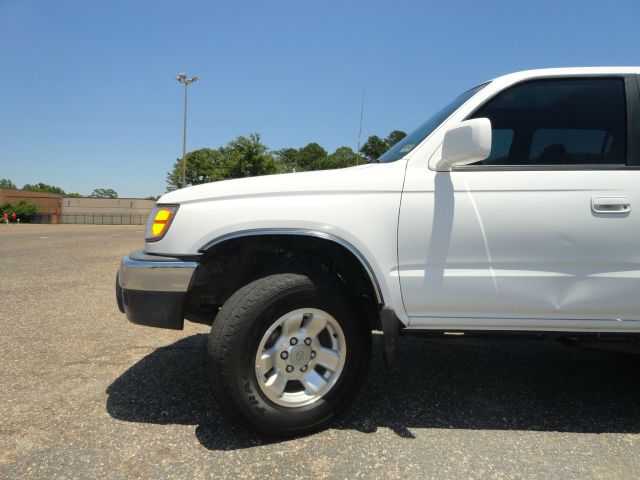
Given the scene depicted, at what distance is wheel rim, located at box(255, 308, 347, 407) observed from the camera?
2209mm

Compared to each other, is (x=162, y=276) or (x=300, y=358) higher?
(x=162, y=276)

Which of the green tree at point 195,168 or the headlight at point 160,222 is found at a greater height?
the green tree at point 195,168

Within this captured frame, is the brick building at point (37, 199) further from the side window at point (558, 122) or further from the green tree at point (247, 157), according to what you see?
the side window at point (558, 122)

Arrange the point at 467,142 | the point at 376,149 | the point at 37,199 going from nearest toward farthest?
the point at 467,142, the point at 376,149, the point at 37,199

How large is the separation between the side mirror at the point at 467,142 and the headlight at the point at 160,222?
146 centimetres

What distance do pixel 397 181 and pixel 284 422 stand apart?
1366 millimetres

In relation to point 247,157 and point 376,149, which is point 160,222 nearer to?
point 376,149

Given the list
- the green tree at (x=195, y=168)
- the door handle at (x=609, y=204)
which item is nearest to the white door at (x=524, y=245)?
the door handle at (x=609, y=204)

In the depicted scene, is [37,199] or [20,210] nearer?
[20,210]

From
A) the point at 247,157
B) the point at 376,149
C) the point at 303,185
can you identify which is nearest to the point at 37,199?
the point at 247,157

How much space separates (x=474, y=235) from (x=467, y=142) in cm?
47

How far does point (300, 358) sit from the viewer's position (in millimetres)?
2242

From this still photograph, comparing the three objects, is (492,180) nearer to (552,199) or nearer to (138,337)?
(552,199)

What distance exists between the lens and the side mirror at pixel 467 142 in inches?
79.8
